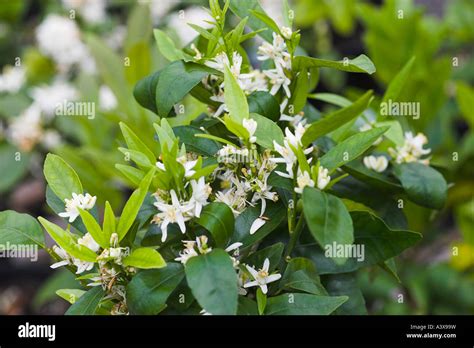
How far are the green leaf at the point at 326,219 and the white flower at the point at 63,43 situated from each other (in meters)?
1.61

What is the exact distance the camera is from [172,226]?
718mm

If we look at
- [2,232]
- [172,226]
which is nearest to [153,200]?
[172,226]

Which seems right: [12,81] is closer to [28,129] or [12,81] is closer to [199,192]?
[28,129]

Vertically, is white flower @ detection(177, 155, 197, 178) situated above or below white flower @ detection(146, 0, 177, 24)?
below

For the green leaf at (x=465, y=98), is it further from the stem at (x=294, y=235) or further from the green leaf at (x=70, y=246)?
the green leaf at (x=70, y=246)

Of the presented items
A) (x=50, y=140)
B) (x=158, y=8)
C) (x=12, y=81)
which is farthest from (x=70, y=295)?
(x=158, y=8)

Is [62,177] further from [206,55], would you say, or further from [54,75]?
[54,75]

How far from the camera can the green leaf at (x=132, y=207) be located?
0.64 metres

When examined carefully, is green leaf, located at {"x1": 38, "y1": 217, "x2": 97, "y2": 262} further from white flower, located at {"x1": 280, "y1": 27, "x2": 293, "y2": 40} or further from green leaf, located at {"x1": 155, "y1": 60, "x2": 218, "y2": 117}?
white flower, located at {"x1": 280, "y1": 27, "x2": 293, "y2": 40}

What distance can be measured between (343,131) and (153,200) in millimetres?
267

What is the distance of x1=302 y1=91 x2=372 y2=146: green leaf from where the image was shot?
0.67 m

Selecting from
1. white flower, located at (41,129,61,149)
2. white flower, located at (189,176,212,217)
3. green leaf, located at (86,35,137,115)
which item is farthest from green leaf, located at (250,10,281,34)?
white flower, located at (41,129,61,149)

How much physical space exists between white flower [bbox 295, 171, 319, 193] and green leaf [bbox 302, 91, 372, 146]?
0.05 meters
